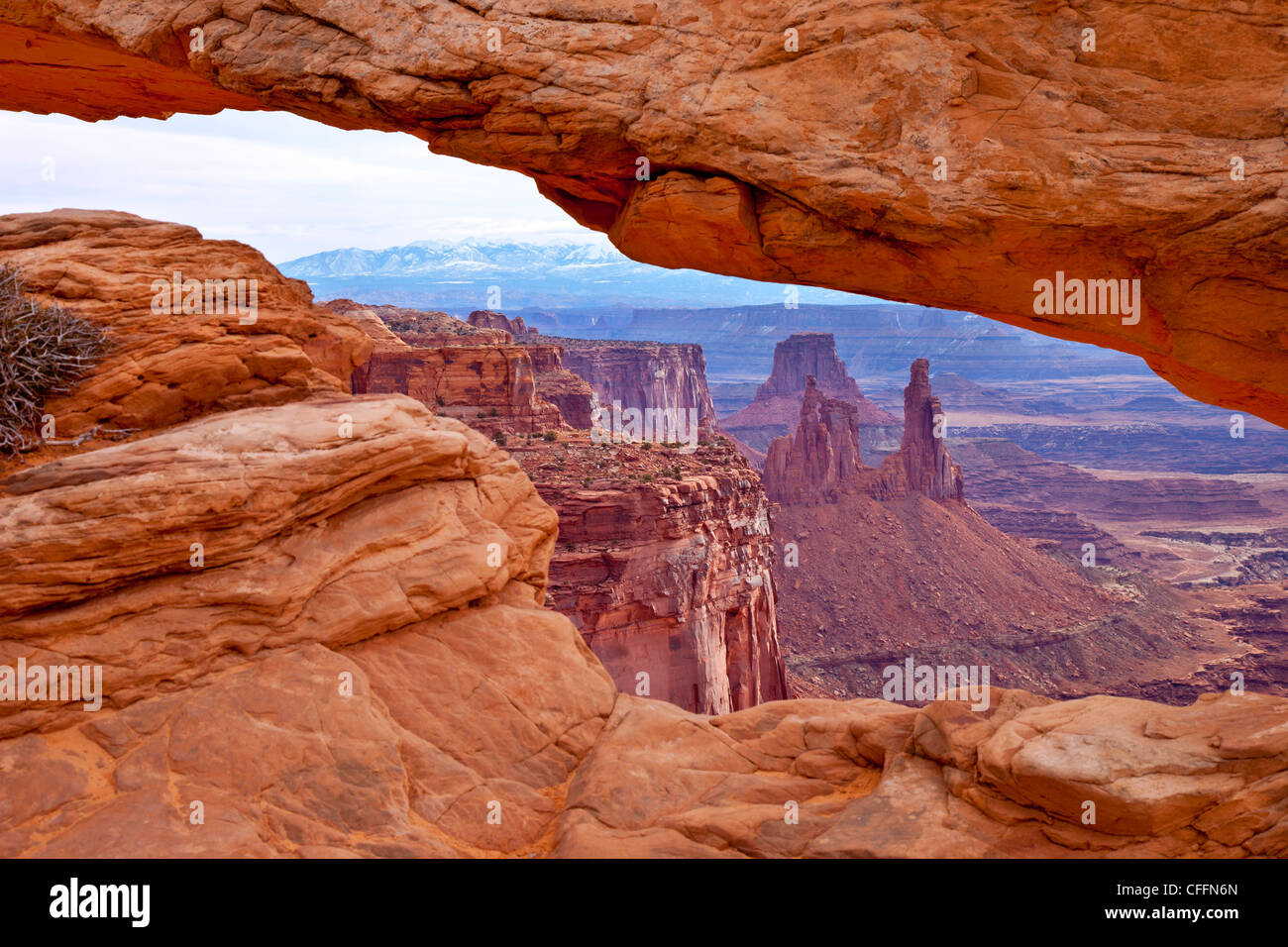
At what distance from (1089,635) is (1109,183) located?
62434 mm

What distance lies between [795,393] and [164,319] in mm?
133702

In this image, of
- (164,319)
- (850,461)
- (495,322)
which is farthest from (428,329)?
(164,319)

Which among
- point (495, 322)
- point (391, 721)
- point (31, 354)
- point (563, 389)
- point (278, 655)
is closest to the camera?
point (278, 655)

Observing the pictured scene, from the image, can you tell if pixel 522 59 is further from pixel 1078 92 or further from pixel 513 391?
pixel 513 391

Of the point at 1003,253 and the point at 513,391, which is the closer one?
the point at 1003,253

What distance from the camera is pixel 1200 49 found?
10.5 metres

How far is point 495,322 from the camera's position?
91.7 m

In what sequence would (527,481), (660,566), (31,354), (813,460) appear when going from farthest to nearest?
(813,460) < (660,566) < (527,481) < (31,354)

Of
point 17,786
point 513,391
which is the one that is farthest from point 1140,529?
point 17,786

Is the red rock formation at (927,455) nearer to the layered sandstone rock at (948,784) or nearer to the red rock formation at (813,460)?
the red rock formation at (813,460)

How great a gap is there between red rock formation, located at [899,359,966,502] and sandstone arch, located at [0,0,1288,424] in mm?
65865

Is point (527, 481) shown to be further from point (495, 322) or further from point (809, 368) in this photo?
point (809, 368)

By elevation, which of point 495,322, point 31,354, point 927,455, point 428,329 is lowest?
point 927,455

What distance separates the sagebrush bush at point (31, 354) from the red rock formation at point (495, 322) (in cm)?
7450
